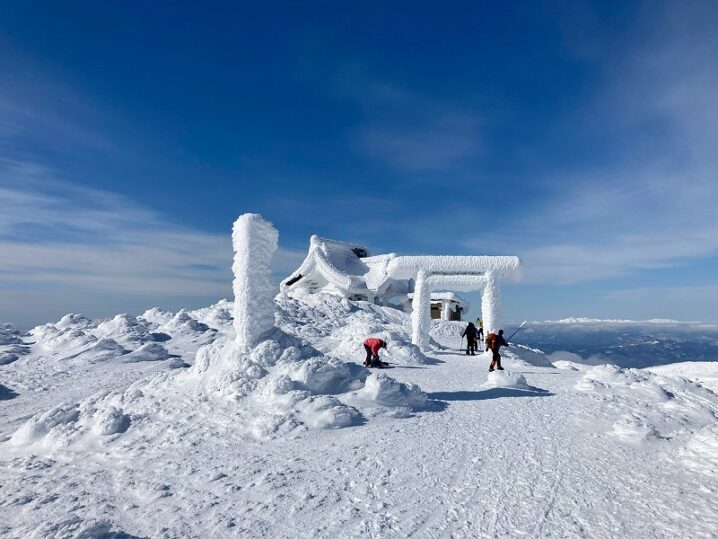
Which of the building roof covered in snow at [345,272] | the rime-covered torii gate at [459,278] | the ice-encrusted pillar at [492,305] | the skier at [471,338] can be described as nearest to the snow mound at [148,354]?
the rime-covered torii gate at [459,278]

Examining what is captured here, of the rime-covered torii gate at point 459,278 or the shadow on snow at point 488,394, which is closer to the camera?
the shadow on snow at point 488,394

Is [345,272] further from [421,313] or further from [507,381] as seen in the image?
[507,381]

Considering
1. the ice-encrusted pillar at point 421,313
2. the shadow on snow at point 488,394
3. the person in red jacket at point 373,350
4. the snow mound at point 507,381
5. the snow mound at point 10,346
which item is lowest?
the snow mound at point 10,346

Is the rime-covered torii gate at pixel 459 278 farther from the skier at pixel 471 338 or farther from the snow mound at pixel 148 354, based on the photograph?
the snow mound at pixel 148 354

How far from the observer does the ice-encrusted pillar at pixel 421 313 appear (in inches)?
744

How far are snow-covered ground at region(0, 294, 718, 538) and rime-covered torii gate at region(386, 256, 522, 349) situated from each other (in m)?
6.38

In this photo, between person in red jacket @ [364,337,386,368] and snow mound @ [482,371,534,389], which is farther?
person in red jacket @ [364,337,386,368]

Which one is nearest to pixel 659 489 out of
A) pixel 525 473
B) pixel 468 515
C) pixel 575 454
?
pixel 575 454

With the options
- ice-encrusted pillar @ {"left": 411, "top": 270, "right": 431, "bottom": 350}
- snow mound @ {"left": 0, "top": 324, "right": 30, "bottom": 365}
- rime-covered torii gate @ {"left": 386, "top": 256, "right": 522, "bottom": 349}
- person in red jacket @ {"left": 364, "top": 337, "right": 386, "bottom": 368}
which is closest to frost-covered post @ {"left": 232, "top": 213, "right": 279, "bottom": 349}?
person in red jacket @ {"left": 364, "top": 337, "right": 386, "bottom": 368}

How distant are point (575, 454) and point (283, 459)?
439 cm

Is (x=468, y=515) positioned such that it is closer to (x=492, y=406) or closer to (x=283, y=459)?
(x=283, y=459)

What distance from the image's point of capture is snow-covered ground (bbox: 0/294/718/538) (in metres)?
4.73

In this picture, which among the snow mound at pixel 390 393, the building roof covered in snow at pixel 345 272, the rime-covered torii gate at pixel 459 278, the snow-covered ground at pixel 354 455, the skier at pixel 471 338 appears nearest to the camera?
the snow-covered ground at pixel 354 455

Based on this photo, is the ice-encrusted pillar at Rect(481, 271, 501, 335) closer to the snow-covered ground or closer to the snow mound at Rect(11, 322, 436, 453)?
the snow-covered ground
